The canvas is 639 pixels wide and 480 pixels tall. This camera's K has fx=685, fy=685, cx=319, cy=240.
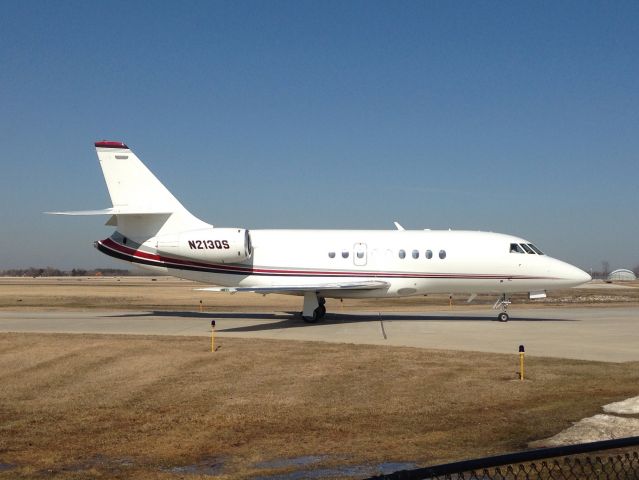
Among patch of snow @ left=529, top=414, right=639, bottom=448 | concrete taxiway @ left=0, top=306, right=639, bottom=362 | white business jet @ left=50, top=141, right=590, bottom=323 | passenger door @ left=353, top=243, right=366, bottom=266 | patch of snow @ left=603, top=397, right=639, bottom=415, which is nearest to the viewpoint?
patch of snow @ left=529, top=414, right=639, bottom=448

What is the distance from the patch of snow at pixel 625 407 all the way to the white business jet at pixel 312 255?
51.6ft

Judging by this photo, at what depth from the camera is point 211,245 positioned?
2839 centimetres

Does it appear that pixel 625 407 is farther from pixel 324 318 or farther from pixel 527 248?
pixel 324 318

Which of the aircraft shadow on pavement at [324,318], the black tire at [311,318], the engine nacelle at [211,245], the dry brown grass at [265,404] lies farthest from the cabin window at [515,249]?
the dry brown grass at [265,404]

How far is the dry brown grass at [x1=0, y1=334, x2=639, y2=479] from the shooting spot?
972 centimetres

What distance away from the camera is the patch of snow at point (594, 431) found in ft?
32.6

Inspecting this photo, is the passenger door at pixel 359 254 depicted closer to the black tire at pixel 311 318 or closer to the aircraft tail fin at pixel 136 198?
the black tire at pixel 311 318

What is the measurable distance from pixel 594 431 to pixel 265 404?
576 cm

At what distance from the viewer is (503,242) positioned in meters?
28.7

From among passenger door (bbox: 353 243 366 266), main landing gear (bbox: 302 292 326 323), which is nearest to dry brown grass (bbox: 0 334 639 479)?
main landing gear (bbox: 302 292 326 323)

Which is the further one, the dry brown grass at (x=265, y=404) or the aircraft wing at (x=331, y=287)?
the aircraft wing at (x=331, y=287)

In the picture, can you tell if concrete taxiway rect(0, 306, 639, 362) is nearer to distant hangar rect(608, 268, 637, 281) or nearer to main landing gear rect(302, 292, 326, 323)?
main landing gear rect(302, 292, 326, 323)

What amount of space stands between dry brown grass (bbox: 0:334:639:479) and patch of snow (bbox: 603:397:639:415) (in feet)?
0.94

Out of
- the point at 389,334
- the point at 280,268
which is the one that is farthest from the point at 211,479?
the point at 280,268
